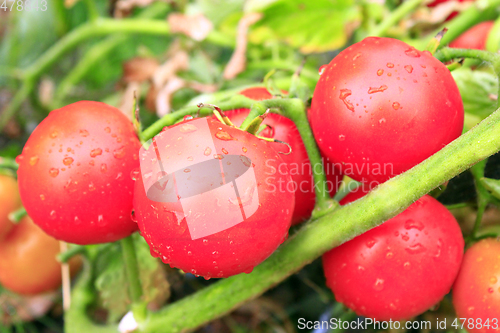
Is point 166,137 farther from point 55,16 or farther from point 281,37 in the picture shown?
point 55,16

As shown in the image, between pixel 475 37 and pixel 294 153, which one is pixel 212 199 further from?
pixel 475 37

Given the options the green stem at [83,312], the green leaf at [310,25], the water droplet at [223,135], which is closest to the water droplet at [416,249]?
the water droplet at [223,135]

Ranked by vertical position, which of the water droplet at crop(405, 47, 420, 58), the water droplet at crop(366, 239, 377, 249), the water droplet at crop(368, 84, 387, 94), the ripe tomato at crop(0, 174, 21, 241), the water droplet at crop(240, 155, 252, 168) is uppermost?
the water droplet at crop(405, 47, 420, 58)

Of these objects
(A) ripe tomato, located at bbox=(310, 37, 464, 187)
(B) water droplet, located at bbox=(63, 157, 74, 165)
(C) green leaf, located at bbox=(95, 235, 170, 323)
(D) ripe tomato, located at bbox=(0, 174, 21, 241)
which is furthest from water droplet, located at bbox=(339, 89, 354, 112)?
(D) ripe tomato, located at bbox=(0, 174, 21, 241)

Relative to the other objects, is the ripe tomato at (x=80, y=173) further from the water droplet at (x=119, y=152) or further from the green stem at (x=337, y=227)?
the green stem at (x=337, y=227)

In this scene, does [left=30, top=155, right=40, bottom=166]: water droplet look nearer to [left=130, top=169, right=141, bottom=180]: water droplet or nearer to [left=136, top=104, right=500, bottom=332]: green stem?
[left=130, top=169, right=141, bottom=180]: water droplet

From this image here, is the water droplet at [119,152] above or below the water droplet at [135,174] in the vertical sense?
above
